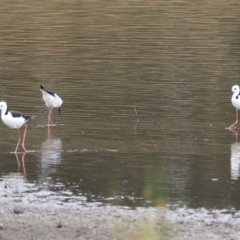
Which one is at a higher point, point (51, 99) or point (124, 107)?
point (51, 99)

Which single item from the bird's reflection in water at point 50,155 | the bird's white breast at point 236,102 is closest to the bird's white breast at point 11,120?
the bird's reflection in water at point 50,155

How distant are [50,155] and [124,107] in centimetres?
479

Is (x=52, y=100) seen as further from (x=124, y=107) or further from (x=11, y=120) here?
(x=11, y=120)

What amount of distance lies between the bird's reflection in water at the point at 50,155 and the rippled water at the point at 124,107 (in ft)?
0.06

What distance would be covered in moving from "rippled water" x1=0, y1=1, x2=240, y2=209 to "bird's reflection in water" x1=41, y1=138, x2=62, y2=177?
17 mm

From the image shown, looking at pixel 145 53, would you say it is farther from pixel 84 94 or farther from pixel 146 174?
pixel 146 174

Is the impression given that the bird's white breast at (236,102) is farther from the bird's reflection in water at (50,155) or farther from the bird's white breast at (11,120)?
the bird's white breast at (11,120)

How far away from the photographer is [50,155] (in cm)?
1288

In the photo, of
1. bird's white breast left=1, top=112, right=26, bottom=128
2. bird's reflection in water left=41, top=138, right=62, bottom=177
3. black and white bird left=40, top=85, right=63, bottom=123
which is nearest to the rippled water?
bird's reflection in water left=41, top=138, right=62, bottom=177

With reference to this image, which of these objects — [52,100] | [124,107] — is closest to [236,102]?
[124,107]

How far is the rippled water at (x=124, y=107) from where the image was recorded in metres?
10.8

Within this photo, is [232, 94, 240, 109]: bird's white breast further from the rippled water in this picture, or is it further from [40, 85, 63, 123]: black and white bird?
[40, 85, 63, 123]: black and white bird

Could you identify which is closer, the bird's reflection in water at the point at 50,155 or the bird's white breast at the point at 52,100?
the bird's reflection in water at the point at 50,155

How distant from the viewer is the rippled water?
10.8m
